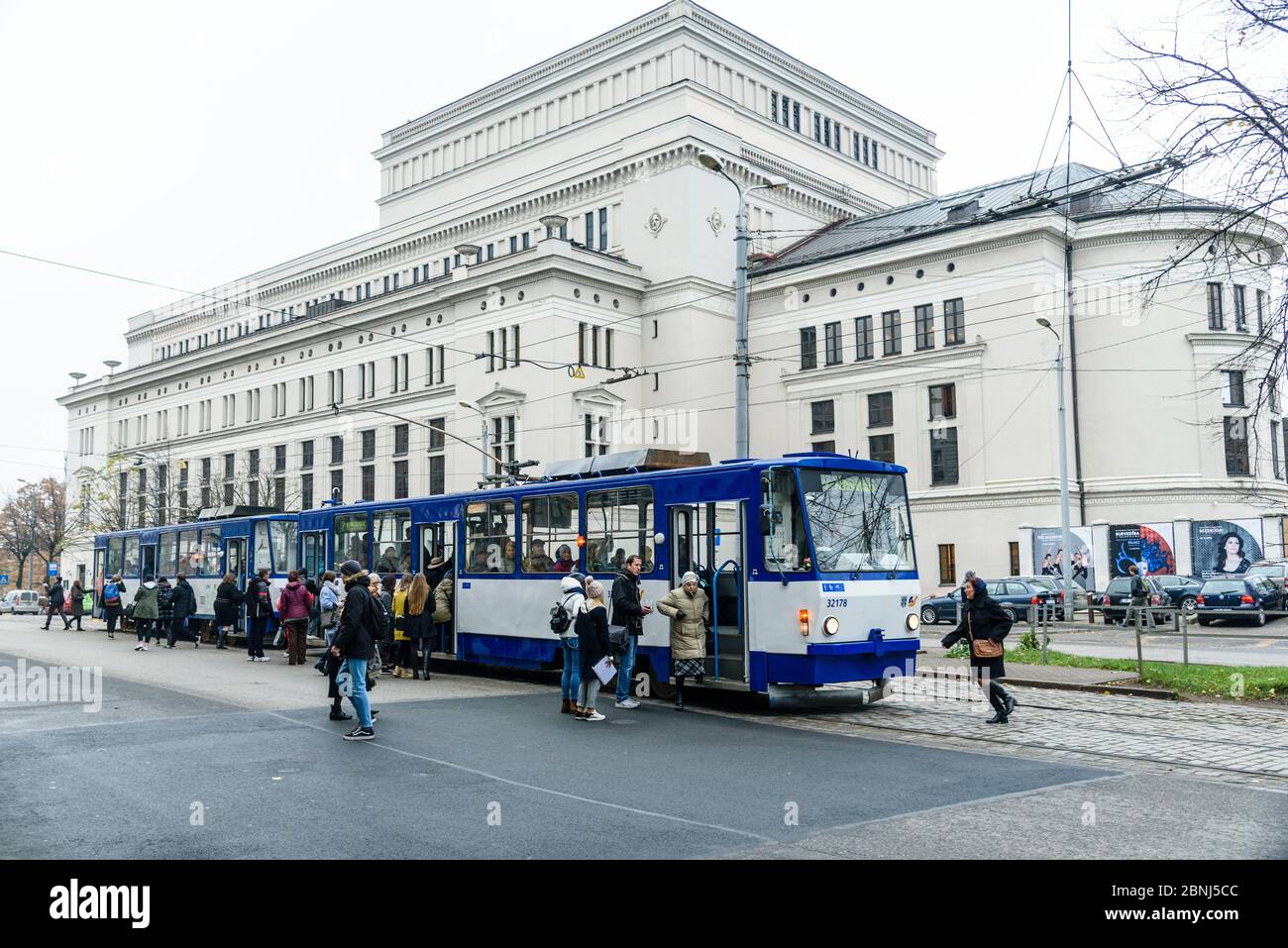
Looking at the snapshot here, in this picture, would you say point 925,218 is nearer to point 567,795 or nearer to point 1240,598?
point 1240,598

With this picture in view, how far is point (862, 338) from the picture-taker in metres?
55.2

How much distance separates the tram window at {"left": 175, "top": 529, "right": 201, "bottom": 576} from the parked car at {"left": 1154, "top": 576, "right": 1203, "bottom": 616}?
31.5 meters

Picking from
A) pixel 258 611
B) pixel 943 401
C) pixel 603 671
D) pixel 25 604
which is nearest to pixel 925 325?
pixel 943 401

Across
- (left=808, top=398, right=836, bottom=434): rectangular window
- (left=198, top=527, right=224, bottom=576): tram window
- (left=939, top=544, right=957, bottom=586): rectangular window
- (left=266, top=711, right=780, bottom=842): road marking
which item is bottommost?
(left=266, top=711, right=780, bottom=842): road marking

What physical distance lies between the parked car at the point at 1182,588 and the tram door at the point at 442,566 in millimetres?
27408

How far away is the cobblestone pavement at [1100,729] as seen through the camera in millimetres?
10961

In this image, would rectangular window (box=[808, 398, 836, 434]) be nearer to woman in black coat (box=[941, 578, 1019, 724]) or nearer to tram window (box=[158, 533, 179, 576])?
tram window (box=[158, 533, 179, 576])

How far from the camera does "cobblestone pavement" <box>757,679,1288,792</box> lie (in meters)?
11.0

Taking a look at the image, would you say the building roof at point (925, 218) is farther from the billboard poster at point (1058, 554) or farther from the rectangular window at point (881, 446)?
the billboard poster at point (1058, 554)

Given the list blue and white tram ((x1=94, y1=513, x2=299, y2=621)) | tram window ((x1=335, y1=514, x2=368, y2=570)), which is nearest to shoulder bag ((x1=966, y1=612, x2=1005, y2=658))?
tram window ((x1=335, y1=514, x2=368, y2=570))

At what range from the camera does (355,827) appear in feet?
25.5

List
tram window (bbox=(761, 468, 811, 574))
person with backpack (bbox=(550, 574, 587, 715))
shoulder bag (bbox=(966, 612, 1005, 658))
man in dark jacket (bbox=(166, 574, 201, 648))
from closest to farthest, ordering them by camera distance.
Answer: shoulder bag (bbox=(966, 612, 1005, 658))
person with backpack (bbox=(550, 574, 587, 715))
tram window (bbox=(761, 468, 811, 574))
man in dark jacket (bbox=(166, 574, 201, 648))

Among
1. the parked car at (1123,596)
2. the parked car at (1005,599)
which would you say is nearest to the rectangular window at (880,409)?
the parked car at (1005,599)
